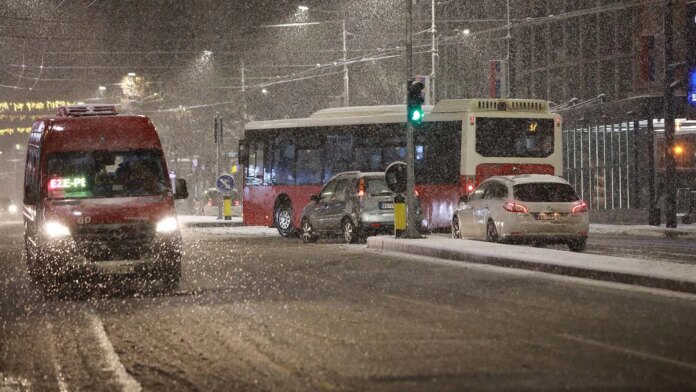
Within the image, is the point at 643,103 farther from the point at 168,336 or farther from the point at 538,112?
the point at 168,336

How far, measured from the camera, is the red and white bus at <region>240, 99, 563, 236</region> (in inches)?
1089

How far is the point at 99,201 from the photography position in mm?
14773

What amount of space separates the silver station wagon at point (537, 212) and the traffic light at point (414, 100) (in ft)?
8.03

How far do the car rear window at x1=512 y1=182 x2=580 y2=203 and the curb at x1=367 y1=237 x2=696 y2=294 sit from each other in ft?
6.79

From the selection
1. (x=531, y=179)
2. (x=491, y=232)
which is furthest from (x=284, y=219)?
(x=531, y=179)

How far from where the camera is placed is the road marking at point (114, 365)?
7619mm

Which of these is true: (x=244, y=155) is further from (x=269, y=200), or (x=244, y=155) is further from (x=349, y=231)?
(x=349, y=231)

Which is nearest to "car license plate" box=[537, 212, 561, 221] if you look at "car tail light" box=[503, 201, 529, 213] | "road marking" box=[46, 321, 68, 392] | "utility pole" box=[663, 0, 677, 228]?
"car tail light" box=[503, 201, 529, 213]

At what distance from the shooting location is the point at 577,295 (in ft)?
42.9

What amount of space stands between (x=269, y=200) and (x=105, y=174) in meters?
16.4

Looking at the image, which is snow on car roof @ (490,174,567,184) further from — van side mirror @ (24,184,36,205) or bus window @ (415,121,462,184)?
van side mirror @ (24,184,36,205)

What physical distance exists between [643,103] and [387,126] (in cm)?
1031

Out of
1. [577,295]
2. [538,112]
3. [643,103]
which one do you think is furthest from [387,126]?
[577,295]

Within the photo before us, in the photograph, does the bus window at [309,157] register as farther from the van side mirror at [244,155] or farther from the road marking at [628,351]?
the road marking at [628,351]
